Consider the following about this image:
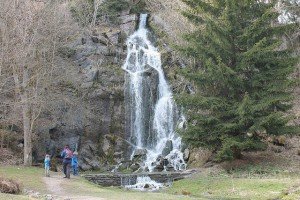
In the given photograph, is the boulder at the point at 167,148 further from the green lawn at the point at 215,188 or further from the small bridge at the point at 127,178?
the green lawn at the point at 215,188

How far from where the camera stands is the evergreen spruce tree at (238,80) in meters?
22.1

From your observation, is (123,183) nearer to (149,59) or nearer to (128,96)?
(128,96)

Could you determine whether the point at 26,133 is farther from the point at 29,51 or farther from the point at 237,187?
the point at 237,187

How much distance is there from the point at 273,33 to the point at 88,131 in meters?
16.1

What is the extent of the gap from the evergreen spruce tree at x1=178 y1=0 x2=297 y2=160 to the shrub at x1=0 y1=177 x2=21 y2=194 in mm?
11014

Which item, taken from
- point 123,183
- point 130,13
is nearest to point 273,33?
point 123,183

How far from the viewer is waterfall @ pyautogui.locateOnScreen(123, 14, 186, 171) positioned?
30188 millimetres

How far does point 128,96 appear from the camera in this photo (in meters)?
34.0

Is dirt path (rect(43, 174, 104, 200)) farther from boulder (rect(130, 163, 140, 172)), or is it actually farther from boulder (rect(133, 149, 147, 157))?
boulder (rect(133, 149, 147, 157))

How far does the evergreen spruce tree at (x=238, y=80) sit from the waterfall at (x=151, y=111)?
646 centimetres

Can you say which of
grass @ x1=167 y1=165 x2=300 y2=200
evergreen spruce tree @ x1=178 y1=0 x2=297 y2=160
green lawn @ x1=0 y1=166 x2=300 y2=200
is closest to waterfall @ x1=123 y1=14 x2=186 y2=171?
evergreen spruce tree @ x1=178 y1=0 x2=297 y2=160

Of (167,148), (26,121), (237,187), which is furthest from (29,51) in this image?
(237,187)

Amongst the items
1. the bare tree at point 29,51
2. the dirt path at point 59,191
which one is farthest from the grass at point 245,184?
the bare tree at point 29,51

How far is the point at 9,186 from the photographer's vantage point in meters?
13.9
